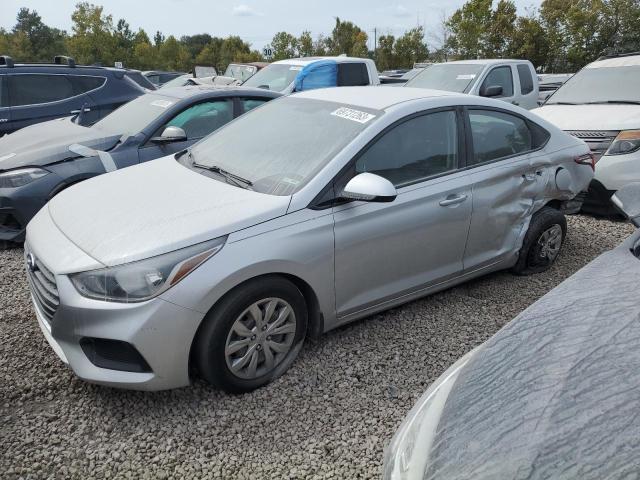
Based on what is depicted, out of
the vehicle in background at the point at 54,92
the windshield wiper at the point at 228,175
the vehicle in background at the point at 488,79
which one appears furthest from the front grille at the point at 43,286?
the vehicle in background at the point at 488,79

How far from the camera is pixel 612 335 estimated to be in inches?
66.0

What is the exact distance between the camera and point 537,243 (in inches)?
167

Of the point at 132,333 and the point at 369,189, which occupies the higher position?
the point at 369,189

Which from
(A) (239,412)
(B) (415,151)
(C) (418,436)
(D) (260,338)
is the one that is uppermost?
(B) (415,151)

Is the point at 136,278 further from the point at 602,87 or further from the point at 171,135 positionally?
the point at 602,87

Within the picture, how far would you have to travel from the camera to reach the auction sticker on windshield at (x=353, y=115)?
10.8ft

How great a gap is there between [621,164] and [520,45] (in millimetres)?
25778

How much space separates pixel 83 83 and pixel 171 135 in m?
3.51

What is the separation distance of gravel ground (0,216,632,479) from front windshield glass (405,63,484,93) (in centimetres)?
604

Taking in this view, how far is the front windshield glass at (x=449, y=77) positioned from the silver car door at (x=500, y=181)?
15.8 feet

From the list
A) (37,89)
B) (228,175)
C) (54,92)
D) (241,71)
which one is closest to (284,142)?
(228,175)

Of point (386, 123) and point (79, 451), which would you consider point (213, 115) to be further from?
point (79, 451)

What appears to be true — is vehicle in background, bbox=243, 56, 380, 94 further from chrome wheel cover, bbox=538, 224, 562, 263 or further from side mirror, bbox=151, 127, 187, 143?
chrome wheel cover, bbox=538, 224, 562, 263

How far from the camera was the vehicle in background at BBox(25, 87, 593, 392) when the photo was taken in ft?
8.26
